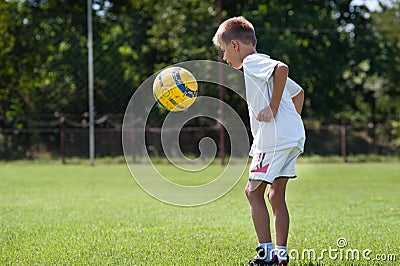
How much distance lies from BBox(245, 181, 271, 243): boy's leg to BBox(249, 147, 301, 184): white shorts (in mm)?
82

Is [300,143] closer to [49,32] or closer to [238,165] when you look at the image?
[238,165]

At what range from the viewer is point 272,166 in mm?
3979

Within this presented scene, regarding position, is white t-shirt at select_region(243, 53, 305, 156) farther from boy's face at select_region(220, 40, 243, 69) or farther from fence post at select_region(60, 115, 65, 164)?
fence post at select_region(60, 115, 65, 164)

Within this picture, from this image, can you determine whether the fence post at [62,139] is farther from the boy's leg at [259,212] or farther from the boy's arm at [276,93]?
the boy's arm at [276,93]

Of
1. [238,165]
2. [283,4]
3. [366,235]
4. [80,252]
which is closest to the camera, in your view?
[80,252]

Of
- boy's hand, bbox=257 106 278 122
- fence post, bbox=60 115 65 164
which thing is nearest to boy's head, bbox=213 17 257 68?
boy's hand, bbox=257 106 278 122

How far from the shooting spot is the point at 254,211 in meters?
4.09

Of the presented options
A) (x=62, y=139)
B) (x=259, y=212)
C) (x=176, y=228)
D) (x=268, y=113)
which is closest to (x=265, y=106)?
(x=268, y=113)

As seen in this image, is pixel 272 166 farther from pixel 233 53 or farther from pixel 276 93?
pixel 233 53

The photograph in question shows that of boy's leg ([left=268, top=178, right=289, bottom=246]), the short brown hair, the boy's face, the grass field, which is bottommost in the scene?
the grass field

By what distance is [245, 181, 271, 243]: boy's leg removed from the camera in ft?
13.4

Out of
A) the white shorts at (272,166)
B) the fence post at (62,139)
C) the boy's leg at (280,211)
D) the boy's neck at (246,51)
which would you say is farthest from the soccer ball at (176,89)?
the fence post at (62,139)

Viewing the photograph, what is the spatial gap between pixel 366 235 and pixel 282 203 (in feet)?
4.54

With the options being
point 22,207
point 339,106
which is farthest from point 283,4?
point 22,207
